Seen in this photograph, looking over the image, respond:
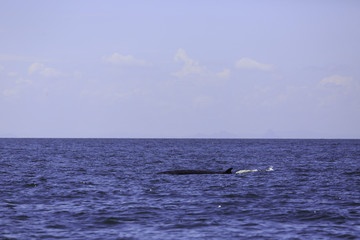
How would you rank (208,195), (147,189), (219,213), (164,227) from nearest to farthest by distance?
(164,227), (219,213), (208,195), (147,189)

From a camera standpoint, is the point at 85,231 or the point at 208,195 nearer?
the point at 85,231

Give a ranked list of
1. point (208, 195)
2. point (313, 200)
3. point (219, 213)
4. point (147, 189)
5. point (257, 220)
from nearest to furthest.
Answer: point (257, 220) → point (219, 213) → point (313, 200) → point (208, 195) → point (147, 189)

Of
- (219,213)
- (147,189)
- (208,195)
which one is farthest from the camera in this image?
(147,189)

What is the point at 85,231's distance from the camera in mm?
19609

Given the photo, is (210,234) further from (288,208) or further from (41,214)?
(41,214)

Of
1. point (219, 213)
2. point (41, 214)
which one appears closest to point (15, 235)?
point (41, 214)

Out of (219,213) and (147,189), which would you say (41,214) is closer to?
(219,213)

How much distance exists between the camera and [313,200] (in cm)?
2755

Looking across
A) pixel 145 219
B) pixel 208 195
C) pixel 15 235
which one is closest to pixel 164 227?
pixel 145 219

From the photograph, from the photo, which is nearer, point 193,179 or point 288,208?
point 288,208

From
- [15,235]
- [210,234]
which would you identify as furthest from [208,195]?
[15,235]

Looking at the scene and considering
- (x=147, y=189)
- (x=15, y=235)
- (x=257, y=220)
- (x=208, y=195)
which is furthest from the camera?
(x=147, y=189)

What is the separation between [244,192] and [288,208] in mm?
6283

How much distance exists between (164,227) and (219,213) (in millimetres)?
3982
